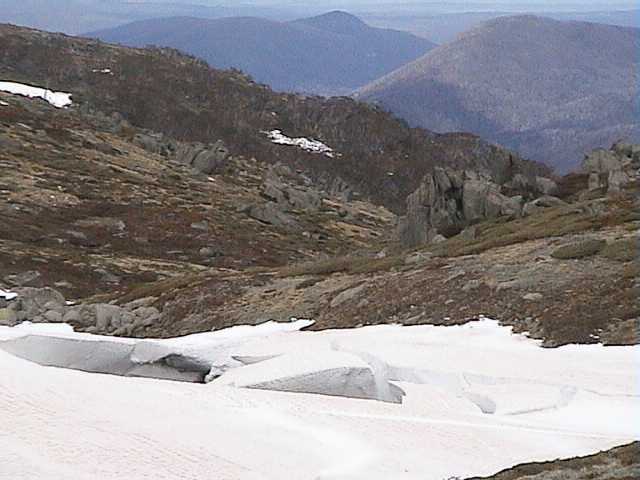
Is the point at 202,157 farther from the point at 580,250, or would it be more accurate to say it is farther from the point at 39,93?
the point at 580,250

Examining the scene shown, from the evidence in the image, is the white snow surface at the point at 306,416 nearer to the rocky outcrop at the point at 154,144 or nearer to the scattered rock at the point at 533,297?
the scattered rock at the point at 533,297

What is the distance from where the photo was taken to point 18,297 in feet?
123

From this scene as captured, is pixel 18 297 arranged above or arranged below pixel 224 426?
below

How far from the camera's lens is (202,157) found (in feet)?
365

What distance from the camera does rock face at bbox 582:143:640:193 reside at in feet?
156

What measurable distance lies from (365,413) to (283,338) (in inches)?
488

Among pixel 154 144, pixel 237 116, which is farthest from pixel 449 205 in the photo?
pixel 237 116

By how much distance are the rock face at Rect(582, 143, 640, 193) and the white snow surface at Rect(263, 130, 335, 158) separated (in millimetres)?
104102

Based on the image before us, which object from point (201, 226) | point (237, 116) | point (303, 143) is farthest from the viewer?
point (237, 116)

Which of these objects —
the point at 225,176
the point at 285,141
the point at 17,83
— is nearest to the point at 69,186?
the point at 225,176

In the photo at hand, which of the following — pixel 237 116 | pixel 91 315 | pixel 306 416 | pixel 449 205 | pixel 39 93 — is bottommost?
pixel 237 116

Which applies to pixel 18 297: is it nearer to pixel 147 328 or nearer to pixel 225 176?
pixel 147 328

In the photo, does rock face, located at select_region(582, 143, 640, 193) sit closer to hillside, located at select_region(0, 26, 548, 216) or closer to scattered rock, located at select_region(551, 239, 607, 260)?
scattered rock, located at select_region(551, 239, 607, 260)

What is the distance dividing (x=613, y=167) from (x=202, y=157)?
6300 cm
